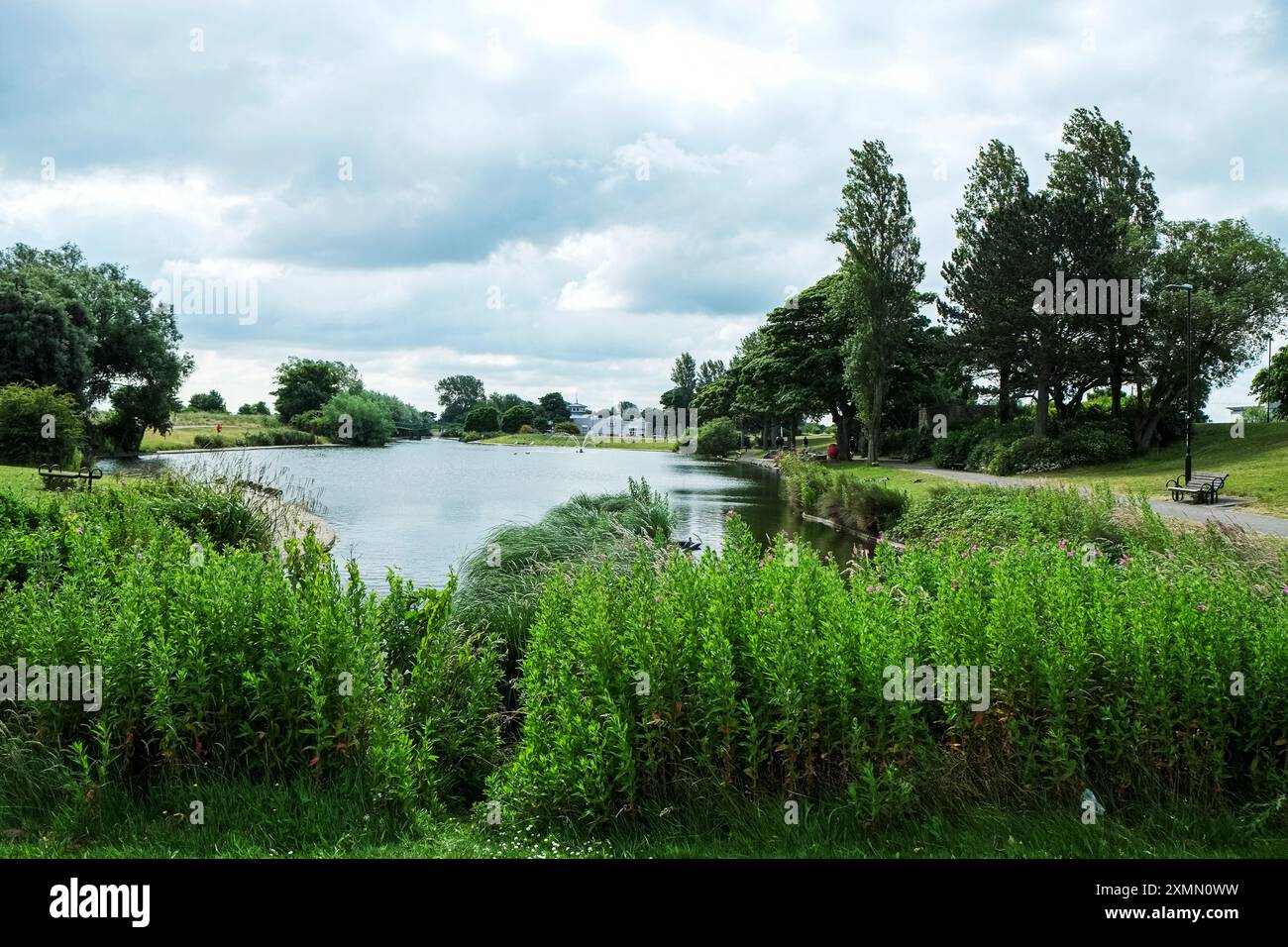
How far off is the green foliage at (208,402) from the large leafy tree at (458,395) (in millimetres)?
62160

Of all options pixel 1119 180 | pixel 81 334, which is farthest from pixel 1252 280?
pixel 81 334

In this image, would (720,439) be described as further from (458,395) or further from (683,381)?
(458,395)

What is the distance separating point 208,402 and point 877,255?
88854 mm

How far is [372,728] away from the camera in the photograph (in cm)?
447

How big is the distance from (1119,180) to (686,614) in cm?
4843

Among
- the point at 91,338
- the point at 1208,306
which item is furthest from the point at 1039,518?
the point at 91,338

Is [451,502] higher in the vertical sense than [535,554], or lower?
lower

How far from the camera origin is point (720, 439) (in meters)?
78.6

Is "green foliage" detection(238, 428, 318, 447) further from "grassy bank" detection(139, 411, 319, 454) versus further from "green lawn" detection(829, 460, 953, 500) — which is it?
"green lawn" detection(829, 460, 953, 500)

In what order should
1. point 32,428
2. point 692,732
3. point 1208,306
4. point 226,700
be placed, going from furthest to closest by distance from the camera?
point 1208,306
point 32,428
point 226,700
point 692,732

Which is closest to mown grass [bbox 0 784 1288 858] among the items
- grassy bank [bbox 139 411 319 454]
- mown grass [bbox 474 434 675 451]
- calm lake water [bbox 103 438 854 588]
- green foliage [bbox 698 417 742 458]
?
calm lake water [bbox 103 438 854 588]

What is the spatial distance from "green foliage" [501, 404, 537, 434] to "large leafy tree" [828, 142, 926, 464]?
9212cm

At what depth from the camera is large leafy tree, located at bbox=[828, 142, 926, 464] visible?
46.0 metres

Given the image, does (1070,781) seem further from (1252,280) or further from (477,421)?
(477,421)
